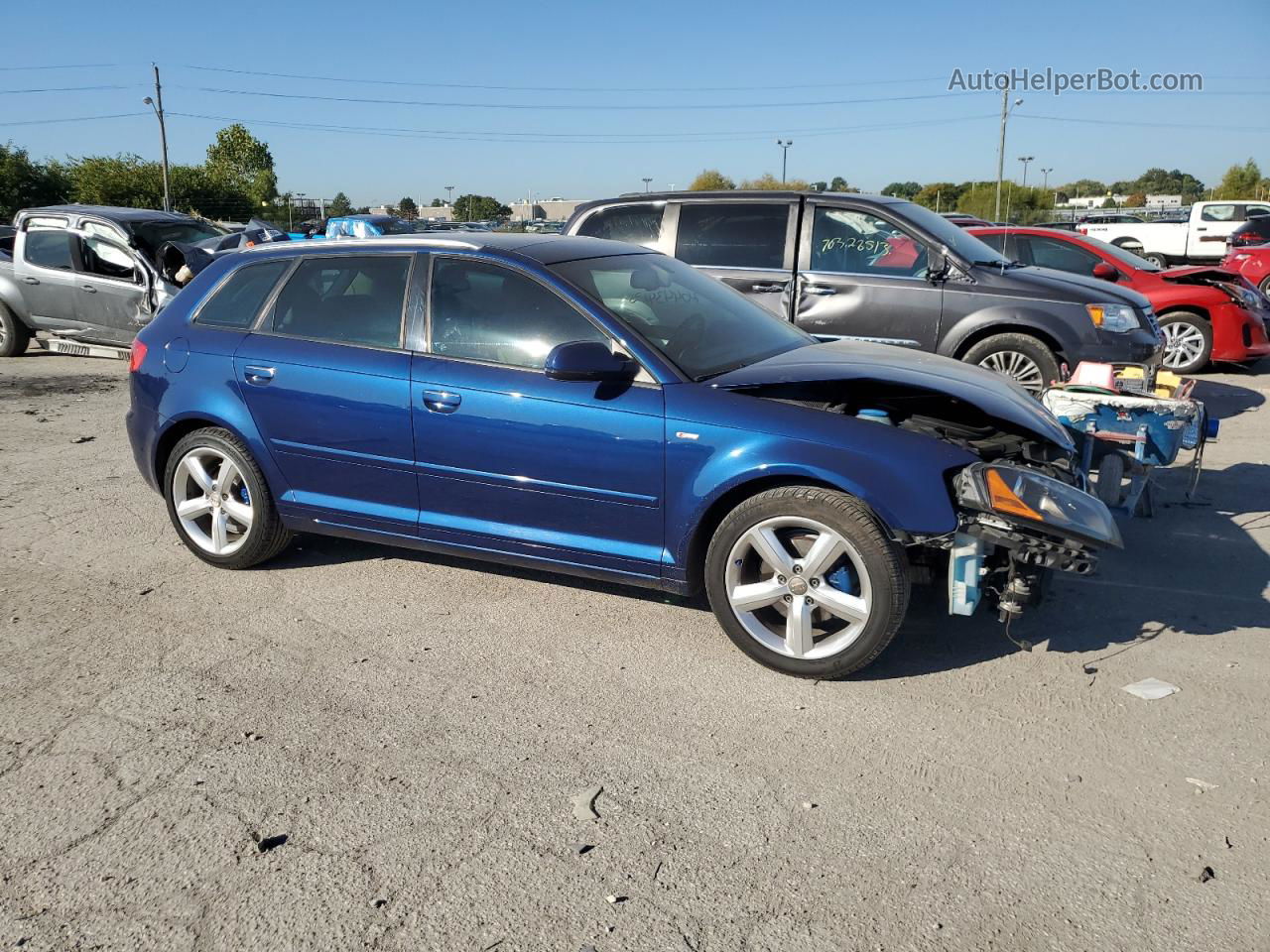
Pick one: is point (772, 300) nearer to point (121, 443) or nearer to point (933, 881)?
point (121, 443)

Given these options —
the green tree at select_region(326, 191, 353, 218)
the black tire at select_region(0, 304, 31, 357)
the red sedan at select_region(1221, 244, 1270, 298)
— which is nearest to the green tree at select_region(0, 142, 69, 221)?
the green tree at select_region(326, 191, 353, 218)

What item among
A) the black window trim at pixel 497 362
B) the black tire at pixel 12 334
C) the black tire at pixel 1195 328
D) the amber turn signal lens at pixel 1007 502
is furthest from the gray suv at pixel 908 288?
the black tire at pixel 12 334

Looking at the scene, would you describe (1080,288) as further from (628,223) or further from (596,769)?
(596,769)

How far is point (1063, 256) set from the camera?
1101 centimetres

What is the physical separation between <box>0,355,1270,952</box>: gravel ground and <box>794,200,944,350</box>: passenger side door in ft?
11.2

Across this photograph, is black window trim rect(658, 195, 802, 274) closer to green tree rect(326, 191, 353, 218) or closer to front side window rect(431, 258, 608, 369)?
front side window rect(431, 258, 608, 369)

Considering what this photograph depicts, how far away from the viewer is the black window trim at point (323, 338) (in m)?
4.61

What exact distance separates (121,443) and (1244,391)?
10.4 metres

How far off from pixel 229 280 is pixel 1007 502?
3911 mm

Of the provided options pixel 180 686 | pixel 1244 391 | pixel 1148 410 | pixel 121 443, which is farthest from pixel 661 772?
pixel 1244 391

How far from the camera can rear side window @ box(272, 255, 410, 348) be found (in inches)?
184

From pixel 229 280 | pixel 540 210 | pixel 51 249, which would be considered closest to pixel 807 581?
pixel 229 280

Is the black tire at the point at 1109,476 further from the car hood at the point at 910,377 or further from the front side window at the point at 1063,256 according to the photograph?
the front side window at the point at 1063,256

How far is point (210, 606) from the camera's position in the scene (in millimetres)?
4734
